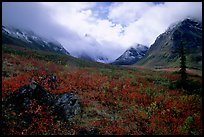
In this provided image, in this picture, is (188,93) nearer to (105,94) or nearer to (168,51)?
(105,94)

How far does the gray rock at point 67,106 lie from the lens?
1856 cm

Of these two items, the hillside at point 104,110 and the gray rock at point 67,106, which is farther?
the gray rock at point 67,106

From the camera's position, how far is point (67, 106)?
19.1 meters

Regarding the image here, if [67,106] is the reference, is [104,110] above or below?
below

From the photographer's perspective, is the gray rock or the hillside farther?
the gray rock

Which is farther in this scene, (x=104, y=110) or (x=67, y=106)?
(x=104, y=110)

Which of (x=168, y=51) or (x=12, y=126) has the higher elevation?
(x=168, y=51)

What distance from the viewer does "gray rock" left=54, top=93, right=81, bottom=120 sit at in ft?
60.9

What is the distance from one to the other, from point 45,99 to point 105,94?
6.18 m

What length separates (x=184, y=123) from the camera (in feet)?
62.7

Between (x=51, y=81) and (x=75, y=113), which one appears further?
(x=51, y=81)

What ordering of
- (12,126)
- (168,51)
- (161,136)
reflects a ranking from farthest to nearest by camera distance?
1. (168,51)
2. (161,136)
3. (12,126)

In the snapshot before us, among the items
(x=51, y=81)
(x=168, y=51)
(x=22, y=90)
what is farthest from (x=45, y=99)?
(x=168, y=51)

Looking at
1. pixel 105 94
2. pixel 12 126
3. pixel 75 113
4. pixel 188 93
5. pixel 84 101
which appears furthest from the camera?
pixel 188 93
